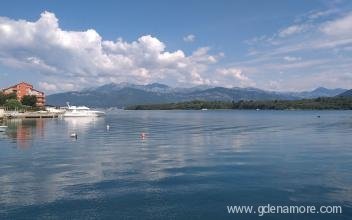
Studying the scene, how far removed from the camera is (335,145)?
199 feet

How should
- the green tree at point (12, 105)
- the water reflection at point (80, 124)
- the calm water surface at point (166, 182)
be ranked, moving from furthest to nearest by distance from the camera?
1. the green tree at point (12, 105)
2. the water reflection at point (80, 124)
3. the calm water surface at point (166, 182)

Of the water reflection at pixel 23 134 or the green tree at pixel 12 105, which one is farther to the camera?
the green tree at pixel 12 105

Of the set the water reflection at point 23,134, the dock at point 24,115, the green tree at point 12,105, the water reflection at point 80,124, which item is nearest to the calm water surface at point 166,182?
the water reflection at point 23,134

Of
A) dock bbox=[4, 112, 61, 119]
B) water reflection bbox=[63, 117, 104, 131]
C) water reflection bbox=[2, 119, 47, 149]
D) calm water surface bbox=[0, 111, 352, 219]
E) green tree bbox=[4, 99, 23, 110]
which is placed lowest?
calm water surface bbox=[0, 111, 352, 219]

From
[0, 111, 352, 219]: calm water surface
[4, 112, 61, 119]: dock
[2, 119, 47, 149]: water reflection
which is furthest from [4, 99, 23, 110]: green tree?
[0, 111, 352, 219]: calm water surface

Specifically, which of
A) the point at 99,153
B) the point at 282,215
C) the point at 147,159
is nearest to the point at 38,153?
the point at 99,153

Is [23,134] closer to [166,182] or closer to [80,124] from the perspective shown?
[80,124]

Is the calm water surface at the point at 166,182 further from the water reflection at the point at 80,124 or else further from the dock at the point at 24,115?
the dock at the point at 24,115

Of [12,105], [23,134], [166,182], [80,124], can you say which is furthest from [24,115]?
[166,182]

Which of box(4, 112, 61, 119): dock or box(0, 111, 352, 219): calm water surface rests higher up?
box(4, 112, 61, 119): dock

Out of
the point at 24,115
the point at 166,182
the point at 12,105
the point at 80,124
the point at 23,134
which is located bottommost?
the point at 166,182

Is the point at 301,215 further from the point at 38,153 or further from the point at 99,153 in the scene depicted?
the point at 38,153

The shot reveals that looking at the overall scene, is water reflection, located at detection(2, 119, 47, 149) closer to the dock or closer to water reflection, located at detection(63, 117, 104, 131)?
water reflection, located at detection(63, 117, 104, 131)

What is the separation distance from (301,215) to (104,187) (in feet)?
49.0
